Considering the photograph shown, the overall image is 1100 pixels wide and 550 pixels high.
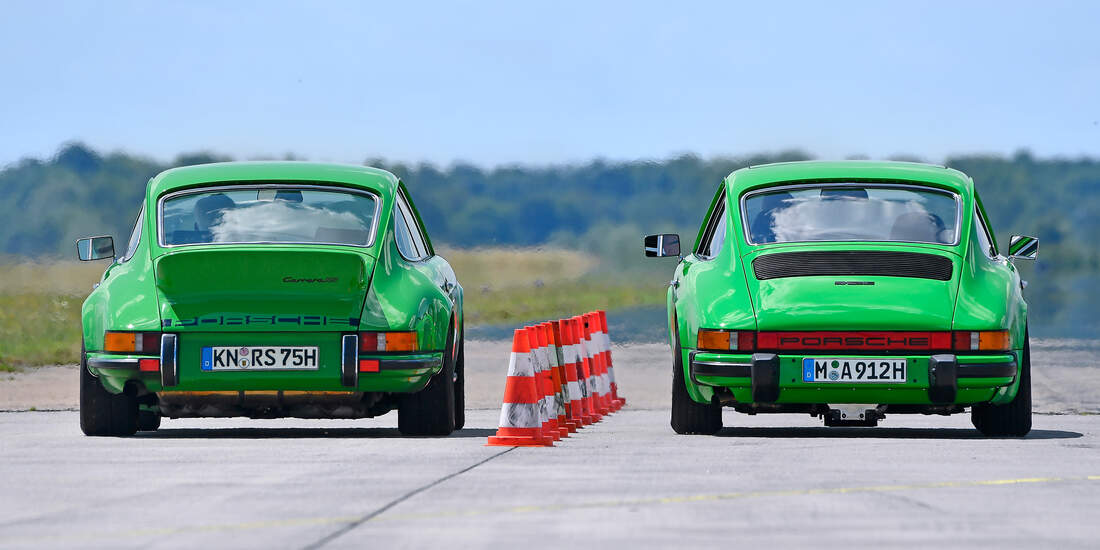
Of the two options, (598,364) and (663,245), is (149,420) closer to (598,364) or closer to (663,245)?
(663,245)

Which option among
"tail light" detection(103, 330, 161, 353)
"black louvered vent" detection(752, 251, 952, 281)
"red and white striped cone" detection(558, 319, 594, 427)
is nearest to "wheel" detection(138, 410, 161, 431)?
"tail light" detection(103, 330, 161, 353)

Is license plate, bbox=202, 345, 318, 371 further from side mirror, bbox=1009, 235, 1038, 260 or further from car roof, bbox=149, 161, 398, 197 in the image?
side mirror, bbox=1009, 235, 1038, 260

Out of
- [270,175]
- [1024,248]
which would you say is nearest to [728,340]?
[1024,248]

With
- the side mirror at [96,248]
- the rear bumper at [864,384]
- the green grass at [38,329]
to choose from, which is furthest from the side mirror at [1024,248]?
the green grass at [38,329]

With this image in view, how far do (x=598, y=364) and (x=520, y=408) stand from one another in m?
4.75

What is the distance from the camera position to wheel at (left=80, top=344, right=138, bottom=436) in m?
12.3

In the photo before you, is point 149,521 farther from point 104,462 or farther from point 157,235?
point 157,235

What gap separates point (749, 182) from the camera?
1297 cm

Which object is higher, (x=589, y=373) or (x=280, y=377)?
(x=280, y=377)

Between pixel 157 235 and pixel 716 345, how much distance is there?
3626mm

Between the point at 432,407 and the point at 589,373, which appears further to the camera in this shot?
the point at 589,373

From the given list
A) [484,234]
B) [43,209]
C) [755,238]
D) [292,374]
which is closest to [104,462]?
[292,374]

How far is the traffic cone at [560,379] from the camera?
1314 centimetres

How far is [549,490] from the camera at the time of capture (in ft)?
28.2
